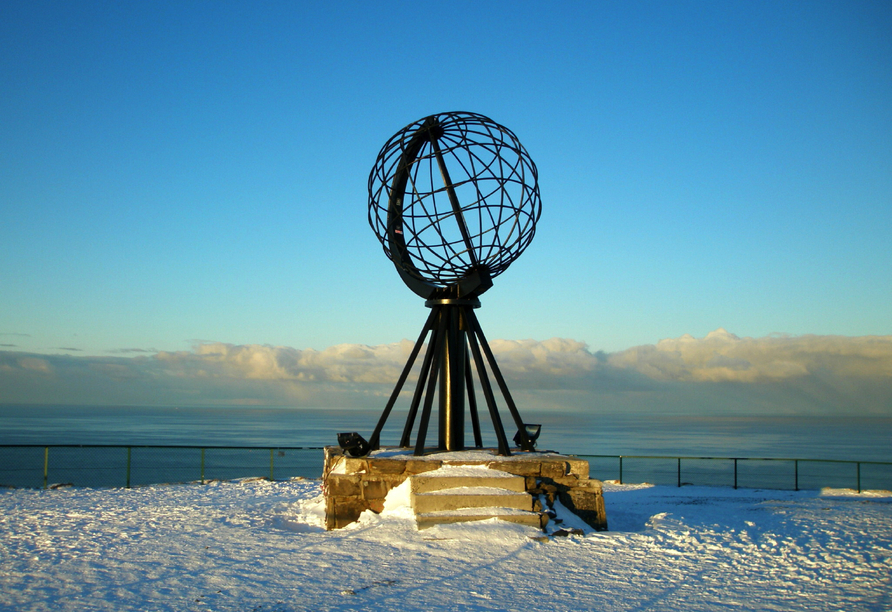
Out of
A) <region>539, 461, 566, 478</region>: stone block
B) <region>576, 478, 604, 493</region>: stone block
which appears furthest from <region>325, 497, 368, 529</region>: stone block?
<region>576, 478, 604, 493</region>: stone block

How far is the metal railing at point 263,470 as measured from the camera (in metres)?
36.2

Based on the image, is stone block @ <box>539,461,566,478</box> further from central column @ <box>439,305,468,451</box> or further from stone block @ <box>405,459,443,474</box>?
central column @ <box>439,305,468,451</box>

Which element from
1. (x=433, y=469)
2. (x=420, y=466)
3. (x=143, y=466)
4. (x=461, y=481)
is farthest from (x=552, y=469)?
(x=143, y=466)

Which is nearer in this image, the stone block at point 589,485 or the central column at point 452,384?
the stone block at point 589,485

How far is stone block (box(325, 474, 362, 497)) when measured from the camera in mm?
10852

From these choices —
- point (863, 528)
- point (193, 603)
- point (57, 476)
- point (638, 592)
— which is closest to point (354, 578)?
point (193, 603)

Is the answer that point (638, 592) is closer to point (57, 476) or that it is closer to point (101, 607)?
point (101, 607)

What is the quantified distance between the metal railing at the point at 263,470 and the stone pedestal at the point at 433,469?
2278 centimetres

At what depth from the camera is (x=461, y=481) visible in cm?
1053

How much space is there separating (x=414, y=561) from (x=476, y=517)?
66.8 inches

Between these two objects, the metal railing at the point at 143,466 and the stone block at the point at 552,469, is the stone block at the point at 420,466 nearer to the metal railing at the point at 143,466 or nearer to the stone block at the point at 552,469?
the stone block at the point at 552,469

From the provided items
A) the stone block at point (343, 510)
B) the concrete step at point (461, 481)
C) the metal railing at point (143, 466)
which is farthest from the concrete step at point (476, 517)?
the metal railing at point (143, 466)

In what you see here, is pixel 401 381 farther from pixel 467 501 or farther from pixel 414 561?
pixel 414 561

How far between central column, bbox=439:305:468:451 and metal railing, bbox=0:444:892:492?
850 inches
